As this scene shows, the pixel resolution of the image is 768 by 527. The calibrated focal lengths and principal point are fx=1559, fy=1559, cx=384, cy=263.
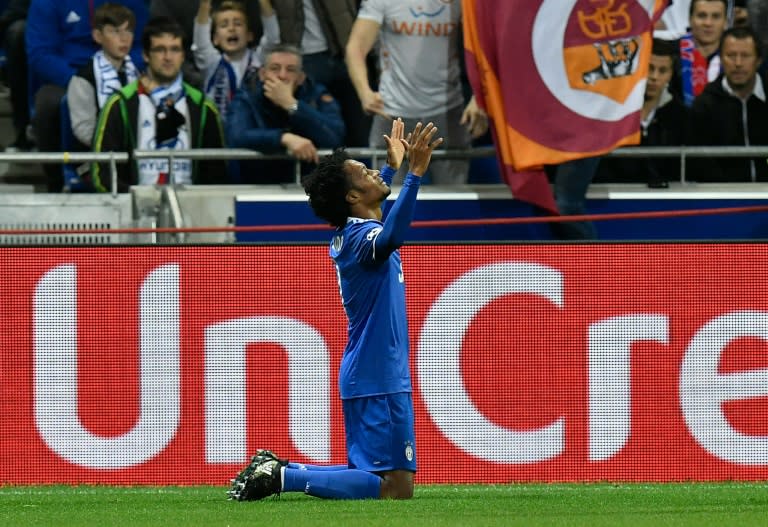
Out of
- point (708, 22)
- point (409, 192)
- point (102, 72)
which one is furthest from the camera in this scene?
point (708, 22)

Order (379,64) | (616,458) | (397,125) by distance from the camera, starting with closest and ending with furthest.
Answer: (397,125), (616,458), (379,64)

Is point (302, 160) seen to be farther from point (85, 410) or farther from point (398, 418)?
point (398, 418)

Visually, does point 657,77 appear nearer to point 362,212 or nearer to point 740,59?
point 740,59

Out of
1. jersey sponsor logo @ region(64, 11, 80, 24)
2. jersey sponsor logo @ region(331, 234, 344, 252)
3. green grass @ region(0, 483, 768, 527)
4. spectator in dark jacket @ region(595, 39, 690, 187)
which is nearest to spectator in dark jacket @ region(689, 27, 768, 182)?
spectator in dark jacket @ region(595, 39, 690, 187)

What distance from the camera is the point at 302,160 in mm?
12266

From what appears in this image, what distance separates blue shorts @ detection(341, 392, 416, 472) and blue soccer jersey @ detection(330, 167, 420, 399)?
56 millimetres

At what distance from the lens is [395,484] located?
8.01 metres

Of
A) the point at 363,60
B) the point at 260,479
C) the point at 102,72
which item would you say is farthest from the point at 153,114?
the point at 260,479

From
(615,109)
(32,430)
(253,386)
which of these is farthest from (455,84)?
(32,430)

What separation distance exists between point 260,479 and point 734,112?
6.38 m

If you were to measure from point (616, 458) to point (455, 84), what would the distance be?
3623 millimetres

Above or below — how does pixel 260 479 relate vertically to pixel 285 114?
below

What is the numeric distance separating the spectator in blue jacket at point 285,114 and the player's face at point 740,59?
312 centimetres

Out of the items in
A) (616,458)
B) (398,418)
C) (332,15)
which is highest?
(332,15)
